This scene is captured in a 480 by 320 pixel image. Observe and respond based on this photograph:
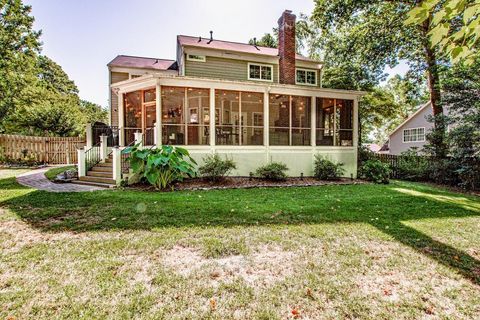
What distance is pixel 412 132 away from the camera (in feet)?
79.4

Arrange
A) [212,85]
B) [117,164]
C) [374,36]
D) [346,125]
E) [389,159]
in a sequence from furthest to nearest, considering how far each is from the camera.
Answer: [374,36]
[389,159]
[346,125]
[212,85]
[117,164]

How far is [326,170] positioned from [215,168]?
4742mm

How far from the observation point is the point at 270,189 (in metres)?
8.31

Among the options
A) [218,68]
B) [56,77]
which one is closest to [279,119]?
[218,68]

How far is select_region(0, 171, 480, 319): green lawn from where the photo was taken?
225 centimetres

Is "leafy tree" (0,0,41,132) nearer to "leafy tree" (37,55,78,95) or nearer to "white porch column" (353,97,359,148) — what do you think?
"white porch column" (353,97,359,148)

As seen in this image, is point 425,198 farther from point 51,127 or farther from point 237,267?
point 51,127

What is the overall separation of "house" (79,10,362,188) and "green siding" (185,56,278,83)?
0.05 m

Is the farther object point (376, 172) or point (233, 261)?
point (376, 172)

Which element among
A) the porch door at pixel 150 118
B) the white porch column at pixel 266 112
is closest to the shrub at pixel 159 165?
the porch door at pixel 150 118

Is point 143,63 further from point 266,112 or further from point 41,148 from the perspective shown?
point 266,112

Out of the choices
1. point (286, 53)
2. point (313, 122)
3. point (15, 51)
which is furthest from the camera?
point (15, 51)

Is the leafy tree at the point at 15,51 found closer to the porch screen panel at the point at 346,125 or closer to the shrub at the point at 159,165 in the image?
the shrub at the point at 159,165

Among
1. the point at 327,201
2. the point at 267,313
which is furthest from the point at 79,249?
the point at 327,201
